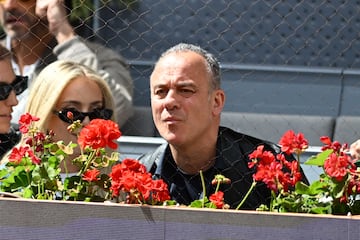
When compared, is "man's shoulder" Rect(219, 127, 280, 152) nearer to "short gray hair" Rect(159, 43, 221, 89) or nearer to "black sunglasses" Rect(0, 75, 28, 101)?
"short gray hair" Rect(159, 43, 221, 89)

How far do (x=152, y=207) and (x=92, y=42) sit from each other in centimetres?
254

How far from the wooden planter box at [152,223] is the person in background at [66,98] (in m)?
0.96

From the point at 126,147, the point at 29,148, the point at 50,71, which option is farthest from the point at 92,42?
the point at 29,148

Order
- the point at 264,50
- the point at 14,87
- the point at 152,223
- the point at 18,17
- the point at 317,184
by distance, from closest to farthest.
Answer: the point at 152,223, the point at 317,184, the point at 14,87, the point at 18,17, the point at 264,50

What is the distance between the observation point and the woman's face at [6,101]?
11.9 ft

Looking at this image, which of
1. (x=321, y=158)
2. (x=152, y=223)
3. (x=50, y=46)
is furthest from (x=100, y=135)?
(x=50, y=46)

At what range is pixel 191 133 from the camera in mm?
3125

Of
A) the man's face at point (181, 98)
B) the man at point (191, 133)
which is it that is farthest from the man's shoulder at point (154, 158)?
the man's face at point (181, 98)

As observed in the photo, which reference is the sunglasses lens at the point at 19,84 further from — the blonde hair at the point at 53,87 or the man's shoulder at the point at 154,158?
the man's shoulder at the point at 154,158

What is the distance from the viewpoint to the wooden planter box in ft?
8.00

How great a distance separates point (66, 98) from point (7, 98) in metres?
0.24

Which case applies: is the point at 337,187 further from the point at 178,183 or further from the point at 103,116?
the point at 103,116

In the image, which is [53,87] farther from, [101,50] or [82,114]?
[101,50]

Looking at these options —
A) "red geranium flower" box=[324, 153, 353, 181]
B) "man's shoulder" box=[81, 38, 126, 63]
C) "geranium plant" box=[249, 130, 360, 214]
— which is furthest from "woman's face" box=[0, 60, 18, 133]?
"red geranium flower" box=[324, 153, 353, 181]
